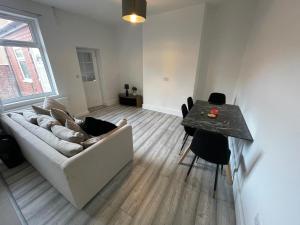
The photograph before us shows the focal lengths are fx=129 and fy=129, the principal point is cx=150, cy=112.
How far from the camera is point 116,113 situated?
4.26m

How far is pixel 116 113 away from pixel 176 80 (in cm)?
217

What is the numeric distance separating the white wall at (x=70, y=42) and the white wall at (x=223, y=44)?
321 centimetres

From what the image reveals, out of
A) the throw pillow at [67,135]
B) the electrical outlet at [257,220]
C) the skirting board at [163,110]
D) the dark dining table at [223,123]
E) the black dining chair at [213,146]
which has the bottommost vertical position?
the skirting board at [163,110]

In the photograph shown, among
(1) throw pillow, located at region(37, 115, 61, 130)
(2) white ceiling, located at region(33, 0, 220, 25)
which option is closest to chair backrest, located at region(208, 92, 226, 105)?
(2) white ceiling, located at region(33, 0, 220, 25)

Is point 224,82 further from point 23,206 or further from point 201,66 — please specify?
point 23,206

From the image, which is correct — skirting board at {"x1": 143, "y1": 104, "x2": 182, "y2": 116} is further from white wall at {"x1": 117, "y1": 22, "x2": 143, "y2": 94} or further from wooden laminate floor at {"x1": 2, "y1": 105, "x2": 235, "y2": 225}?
wooden laminate floor at {"x1": 2, "y1": 105, "x2": 235, "y2": 225}

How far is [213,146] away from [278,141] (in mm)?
581

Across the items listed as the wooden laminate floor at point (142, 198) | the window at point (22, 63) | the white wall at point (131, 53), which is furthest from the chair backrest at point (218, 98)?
the window at point (22, 63)

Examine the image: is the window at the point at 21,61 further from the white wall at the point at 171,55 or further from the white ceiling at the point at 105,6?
the white wall at the point at 171,55

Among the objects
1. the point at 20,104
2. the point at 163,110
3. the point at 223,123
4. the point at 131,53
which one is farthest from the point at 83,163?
the point at 131,53

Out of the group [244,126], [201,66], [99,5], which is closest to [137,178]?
[244,126]

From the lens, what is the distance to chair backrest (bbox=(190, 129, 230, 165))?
1.46 meters

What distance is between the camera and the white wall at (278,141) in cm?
78

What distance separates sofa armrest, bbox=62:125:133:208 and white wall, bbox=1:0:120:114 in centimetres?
279
